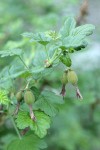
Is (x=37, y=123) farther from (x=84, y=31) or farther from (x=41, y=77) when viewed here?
(x=84, y=31)

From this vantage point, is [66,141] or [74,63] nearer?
[66,141]

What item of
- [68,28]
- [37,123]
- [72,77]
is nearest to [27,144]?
[37,123]

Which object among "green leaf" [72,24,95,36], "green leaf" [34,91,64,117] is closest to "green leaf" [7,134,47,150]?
"green leaf" [34,91,64,117]

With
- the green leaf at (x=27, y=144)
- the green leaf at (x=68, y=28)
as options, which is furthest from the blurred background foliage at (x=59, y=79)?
the green leaf at (x=68, y=28)

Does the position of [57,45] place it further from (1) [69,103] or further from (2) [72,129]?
(2) [72,129]

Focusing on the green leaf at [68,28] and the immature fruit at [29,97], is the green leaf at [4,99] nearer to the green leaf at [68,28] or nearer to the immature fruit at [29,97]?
the immature fruit at [29,97]

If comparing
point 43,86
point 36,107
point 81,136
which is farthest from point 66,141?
point 36,107
